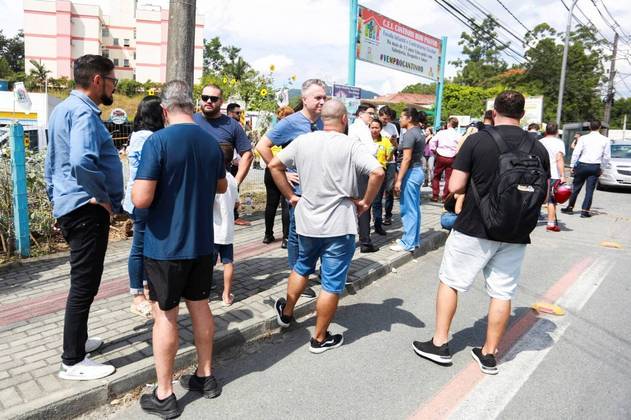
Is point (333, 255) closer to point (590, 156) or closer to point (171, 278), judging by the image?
point (171, 278)

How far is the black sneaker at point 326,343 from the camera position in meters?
3.55

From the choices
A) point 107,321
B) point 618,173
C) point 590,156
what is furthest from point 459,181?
point 618,173

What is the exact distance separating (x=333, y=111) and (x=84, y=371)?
2.31 metres

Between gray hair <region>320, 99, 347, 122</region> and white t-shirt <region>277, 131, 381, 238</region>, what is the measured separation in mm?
104

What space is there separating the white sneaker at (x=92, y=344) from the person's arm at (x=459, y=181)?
106 inches

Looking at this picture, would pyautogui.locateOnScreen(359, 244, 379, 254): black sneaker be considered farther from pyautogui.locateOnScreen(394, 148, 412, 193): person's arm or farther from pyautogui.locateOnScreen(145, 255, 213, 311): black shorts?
pyautogui.locateOnScreen(145, 255, 213, 311): black shorts

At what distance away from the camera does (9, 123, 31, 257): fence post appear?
5.25m

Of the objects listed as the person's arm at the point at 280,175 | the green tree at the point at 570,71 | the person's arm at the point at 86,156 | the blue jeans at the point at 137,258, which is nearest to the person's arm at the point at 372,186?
the person's arm at the point at 280,175

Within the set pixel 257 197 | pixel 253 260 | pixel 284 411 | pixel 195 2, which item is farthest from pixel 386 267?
pixel 257 197

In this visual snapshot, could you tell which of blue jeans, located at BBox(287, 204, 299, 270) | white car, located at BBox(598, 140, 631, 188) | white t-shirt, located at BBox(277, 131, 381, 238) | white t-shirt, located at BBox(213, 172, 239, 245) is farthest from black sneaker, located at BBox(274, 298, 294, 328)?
white car, located at BBox(598, 140, 631, 188)

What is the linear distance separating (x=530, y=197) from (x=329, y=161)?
134 centimetres

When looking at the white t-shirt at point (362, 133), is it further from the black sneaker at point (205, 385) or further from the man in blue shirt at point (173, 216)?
the black sneaker at point (205, 385)

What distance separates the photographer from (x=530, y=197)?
10.0 feet

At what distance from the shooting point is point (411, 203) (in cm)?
607
